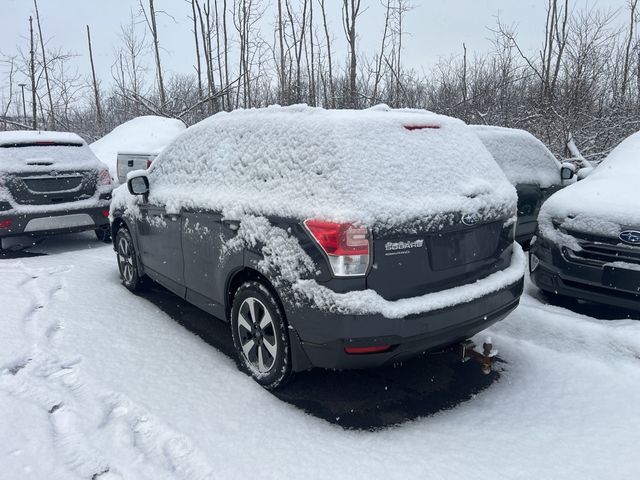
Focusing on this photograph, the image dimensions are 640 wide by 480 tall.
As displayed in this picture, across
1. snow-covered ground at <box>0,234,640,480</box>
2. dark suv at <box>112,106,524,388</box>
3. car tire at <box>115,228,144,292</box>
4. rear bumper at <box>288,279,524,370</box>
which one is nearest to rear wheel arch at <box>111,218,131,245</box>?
car tire at <box>115,228,144,292</box>

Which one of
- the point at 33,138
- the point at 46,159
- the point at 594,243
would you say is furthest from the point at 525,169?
the point at 33,138

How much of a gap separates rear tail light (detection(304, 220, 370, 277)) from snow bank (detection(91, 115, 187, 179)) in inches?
608

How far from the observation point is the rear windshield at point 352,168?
9.22 feet

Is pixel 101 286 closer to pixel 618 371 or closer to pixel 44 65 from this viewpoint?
pixel 618 371

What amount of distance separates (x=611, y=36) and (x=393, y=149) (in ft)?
50.2

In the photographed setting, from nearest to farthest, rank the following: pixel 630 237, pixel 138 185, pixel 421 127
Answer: pixel 421 127
pixel 630 237
pixel 138 185

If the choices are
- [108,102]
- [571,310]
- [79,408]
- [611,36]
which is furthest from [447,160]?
[108,102]

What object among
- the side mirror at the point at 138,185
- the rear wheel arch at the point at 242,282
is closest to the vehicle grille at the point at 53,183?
the side mirror at the point at 138,185

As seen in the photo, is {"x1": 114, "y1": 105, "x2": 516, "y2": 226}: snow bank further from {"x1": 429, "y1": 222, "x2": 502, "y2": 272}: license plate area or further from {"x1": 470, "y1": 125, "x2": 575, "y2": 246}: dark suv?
{"x1": 470, "y1": 125, "x2": 575, "y2": 246}: dark suv

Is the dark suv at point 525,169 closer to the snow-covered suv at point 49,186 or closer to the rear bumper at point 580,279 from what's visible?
the rear bumper at point 580,279

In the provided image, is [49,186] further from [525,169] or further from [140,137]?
[140,137]

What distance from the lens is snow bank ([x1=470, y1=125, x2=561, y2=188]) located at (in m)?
6.72

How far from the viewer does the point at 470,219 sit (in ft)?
10.00

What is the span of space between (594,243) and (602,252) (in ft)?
0.32
